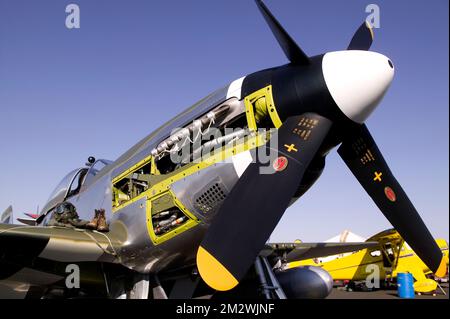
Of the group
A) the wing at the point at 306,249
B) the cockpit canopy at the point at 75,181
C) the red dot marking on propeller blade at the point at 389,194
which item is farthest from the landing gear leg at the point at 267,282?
the cockpit canopy at the point at 75,181

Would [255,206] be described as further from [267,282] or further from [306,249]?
[306,249]

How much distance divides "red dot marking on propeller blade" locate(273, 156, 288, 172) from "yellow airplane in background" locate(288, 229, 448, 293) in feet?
48.2

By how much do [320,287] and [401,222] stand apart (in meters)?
2.95

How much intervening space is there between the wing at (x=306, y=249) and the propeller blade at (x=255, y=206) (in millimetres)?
3325

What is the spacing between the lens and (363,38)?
5379 millimetres

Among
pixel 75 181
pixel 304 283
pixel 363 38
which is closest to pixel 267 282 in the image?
pixel 304 283

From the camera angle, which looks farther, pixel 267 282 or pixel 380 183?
pixel 267 282

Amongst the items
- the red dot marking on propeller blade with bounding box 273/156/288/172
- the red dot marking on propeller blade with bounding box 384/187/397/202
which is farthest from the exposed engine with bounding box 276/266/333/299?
the red dot marking on propeller blade with bounding box 273/156/288/172

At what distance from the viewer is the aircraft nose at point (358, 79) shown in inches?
156

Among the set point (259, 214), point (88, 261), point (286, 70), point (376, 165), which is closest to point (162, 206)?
point (88, 261)

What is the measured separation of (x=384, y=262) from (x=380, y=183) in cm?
1498

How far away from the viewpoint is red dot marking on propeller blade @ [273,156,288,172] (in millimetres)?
3955

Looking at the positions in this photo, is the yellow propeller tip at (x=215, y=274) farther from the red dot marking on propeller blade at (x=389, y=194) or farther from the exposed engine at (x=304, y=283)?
the exposed engine at (x=304, y=283)
